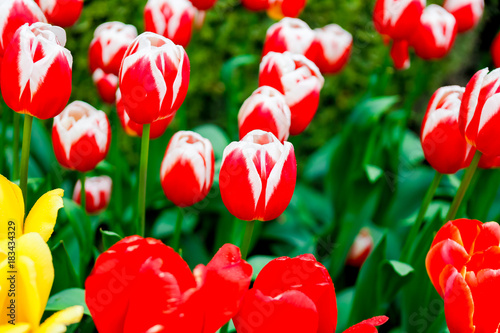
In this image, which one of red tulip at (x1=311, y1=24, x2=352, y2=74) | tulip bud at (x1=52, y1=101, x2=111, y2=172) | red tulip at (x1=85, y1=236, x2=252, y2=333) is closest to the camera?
red tulip at (x1=85, y1=236, x2=252, y2=333)

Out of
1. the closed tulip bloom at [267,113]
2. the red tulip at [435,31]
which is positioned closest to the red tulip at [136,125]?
the closed tulip bloom at [267,113]

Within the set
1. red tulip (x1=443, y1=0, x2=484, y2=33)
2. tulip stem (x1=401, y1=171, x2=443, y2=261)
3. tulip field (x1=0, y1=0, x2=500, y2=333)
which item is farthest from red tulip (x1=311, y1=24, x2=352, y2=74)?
tulip stem (x1=401, y1=171, x2=443, y2=261)

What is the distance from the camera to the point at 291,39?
86 centimetres

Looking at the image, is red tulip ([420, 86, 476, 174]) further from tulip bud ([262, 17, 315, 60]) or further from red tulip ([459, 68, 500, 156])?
tulip bud ([262, 17, 315, 60])

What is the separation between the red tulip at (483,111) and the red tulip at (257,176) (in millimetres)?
211

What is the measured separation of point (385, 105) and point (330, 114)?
2.75 feet

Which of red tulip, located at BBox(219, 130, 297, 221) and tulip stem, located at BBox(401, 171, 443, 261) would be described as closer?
red tulip, located at BBox(219, 130, 297, 221)

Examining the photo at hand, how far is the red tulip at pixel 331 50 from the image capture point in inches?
40.2

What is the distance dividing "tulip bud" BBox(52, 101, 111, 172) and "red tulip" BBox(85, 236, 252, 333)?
0.32m

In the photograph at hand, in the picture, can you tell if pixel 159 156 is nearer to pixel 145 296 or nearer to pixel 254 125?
pixel 254 125

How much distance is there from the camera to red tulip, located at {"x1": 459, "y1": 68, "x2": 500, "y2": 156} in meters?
0.60

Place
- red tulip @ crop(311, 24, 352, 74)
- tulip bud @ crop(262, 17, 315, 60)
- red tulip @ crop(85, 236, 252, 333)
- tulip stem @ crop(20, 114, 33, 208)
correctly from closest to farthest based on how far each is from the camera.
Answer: red tulip @ crop(85, 236, 252, 333) < tulip stem @ crop(20, 114, 33, 208) < tulip bud @ crop(262, 17, 315, 60) < red tulip @ crop(311, 24, 352, 74)

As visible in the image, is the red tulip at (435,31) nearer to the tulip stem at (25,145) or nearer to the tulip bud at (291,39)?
the tulip bud at (291,39)

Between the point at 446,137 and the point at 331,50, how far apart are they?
40 cm
